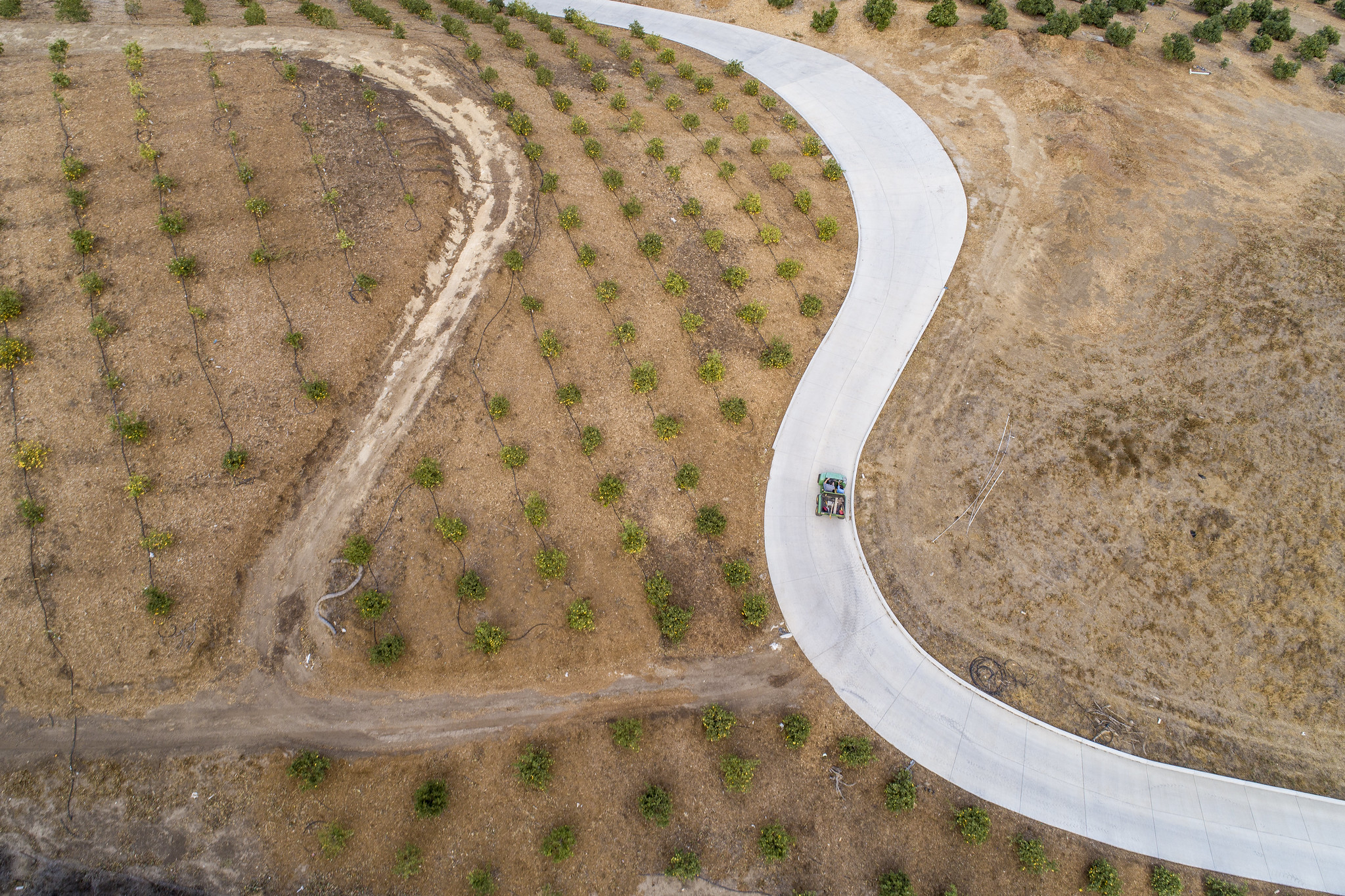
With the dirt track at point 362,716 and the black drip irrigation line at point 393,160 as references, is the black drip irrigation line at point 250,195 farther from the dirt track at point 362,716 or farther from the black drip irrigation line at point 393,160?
the dirt track at point 362,716

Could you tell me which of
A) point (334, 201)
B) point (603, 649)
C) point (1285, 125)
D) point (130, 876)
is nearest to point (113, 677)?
point (130, 876)

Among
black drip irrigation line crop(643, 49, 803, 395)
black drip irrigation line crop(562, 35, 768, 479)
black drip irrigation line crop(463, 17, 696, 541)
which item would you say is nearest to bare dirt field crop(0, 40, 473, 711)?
black drip irrigation line crop(463, 17, 696, 541)

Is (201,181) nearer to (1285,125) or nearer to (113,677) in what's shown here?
(113,677)

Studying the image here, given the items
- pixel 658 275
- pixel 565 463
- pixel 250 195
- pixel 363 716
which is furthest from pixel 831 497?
pixel 250 195

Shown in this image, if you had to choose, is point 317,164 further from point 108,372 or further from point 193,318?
point 108,372

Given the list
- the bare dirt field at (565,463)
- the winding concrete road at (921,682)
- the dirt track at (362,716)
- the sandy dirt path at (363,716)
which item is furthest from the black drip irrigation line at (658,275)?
the sandy dirt path at (363,716)

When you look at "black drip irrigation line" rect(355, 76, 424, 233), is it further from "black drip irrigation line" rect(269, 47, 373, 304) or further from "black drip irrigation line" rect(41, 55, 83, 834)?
"black drip irrigation line" rect(41, 55, 83, 834)
